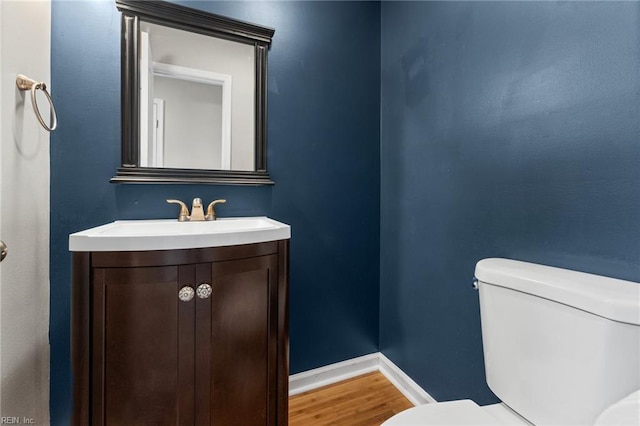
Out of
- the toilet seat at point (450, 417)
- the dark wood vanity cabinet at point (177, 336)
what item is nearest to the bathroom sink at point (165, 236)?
the dark wood vanity cabinet at point (177, 336)

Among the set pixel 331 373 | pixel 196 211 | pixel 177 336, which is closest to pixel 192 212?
pixel 196 211

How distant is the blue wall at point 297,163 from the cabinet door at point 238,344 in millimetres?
507

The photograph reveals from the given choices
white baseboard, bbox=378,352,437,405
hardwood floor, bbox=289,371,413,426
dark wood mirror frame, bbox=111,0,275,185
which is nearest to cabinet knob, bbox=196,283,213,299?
dark wood mirror frame, bbox=111,0,275,185

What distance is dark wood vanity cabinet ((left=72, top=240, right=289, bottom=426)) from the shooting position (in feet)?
2.86

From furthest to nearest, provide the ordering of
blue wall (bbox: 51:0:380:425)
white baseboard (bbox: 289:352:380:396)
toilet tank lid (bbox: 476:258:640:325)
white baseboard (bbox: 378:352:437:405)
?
white baseboard (bbox: 289:352:380:396), white baseboard (bbox: 378:352:437:405), blue wall (bbox: 51:0:380:425), toilet tank lid (bbox: 476:258:640:325)

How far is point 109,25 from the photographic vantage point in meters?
1.25

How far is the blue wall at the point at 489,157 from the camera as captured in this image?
81cm

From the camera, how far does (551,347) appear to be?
0.76 metres

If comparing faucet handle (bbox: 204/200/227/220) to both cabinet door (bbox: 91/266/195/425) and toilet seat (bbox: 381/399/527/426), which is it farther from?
toilet seat (bbox: 381/399/527/426)

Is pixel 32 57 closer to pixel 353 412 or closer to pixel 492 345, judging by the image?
pixel 492 345

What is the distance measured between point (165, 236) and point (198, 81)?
86 cm

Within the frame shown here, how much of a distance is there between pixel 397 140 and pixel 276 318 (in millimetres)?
1141

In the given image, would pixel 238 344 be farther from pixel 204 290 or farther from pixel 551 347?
pixel 551 347

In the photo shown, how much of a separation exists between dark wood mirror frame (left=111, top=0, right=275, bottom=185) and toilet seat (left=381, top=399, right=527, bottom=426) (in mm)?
1113
